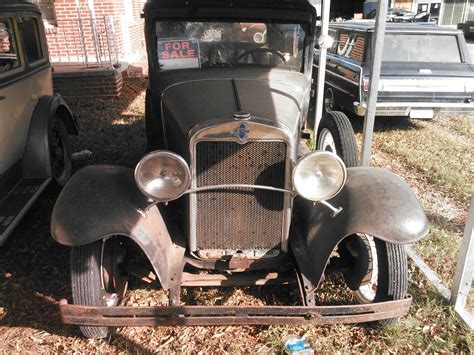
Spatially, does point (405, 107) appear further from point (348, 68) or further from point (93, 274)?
point (93, 274)

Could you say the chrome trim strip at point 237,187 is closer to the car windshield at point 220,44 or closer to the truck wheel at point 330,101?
the car windshield at point 220,44

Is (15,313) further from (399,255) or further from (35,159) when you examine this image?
(399,255)

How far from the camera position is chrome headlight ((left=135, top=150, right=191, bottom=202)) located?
2.35 meters

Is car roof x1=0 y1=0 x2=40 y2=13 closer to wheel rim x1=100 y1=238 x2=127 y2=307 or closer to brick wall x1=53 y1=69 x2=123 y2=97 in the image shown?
wheel rim x1=100 y1=238 x2=127 y2=307

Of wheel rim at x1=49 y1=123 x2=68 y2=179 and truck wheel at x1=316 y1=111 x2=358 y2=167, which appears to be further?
wheel rim at x1=49 y1=123 x2=68 y2=179

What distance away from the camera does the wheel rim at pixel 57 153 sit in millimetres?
4637

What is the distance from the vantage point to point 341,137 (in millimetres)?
3771

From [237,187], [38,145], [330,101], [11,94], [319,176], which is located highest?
[11,94]

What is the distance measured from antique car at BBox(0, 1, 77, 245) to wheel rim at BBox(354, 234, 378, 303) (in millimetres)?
2590

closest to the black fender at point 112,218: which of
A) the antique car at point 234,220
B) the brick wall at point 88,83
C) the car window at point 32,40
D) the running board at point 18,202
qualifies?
the antique car at point 234,220

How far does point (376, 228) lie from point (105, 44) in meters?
8.14

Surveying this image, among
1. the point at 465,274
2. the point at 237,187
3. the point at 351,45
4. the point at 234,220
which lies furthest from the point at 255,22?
the point at 351,45

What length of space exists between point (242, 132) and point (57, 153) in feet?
10.5

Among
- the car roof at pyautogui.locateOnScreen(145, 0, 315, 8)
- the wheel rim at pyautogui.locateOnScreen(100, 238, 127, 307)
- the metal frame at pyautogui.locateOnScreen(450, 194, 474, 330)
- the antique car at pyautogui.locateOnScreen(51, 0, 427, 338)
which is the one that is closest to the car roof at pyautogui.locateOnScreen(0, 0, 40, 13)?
the car roof at pyautogui.locateOnScreen(145, 0, 315, 8)
